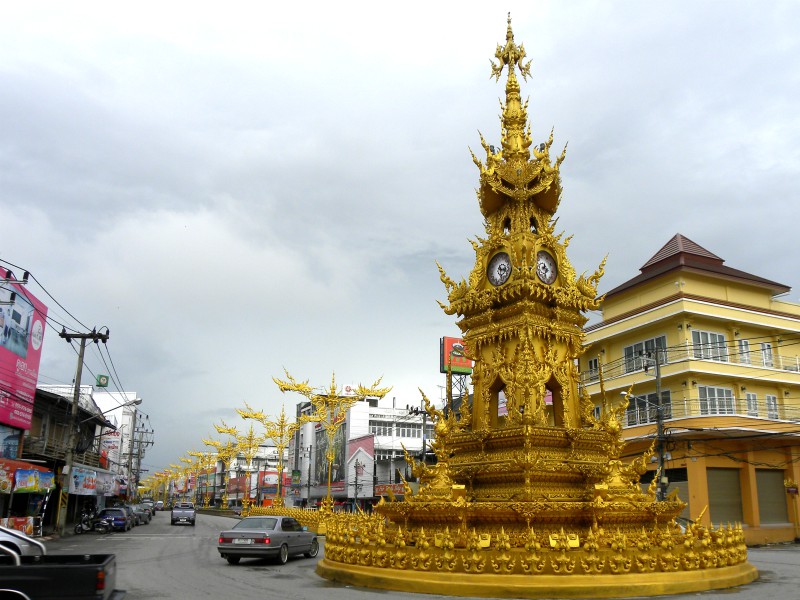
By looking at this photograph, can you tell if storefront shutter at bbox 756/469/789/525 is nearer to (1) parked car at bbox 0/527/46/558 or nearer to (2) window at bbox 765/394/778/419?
(2) window at bbox 765/394/778/419

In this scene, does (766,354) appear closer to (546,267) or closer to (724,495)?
(724,495)

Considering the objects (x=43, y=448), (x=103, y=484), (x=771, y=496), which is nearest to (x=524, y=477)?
(x=771, y=496)

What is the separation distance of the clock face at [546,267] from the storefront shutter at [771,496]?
83.9 feet

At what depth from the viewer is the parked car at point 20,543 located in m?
8.84

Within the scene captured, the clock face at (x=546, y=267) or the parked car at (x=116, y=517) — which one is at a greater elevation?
the clock face at (x=546, y=267)

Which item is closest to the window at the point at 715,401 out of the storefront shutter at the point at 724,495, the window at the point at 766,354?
the storefront shutter at the point at 724,495

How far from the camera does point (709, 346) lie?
35.2m

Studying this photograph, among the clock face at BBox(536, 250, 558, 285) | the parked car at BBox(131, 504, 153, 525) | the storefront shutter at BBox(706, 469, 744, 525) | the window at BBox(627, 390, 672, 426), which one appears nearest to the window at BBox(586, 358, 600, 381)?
the window at BBox(627, 390, 672, 426)

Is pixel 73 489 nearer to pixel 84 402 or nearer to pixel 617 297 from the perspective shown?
pixel 84 402

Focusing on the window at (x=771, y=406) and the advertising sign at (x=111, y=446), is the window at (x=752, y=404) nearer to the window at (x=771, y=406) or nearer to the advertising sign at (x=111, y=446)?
the window at (x=771, y=406)

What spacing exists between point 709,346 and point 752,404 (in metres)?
4.21

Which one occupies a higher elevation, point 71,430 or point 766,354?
point 766,354

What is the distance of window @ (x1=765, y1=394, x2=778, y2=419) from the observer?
35719mm

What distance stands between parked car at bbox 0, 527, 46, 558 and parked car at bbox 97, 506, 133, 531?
32275 millimetres
